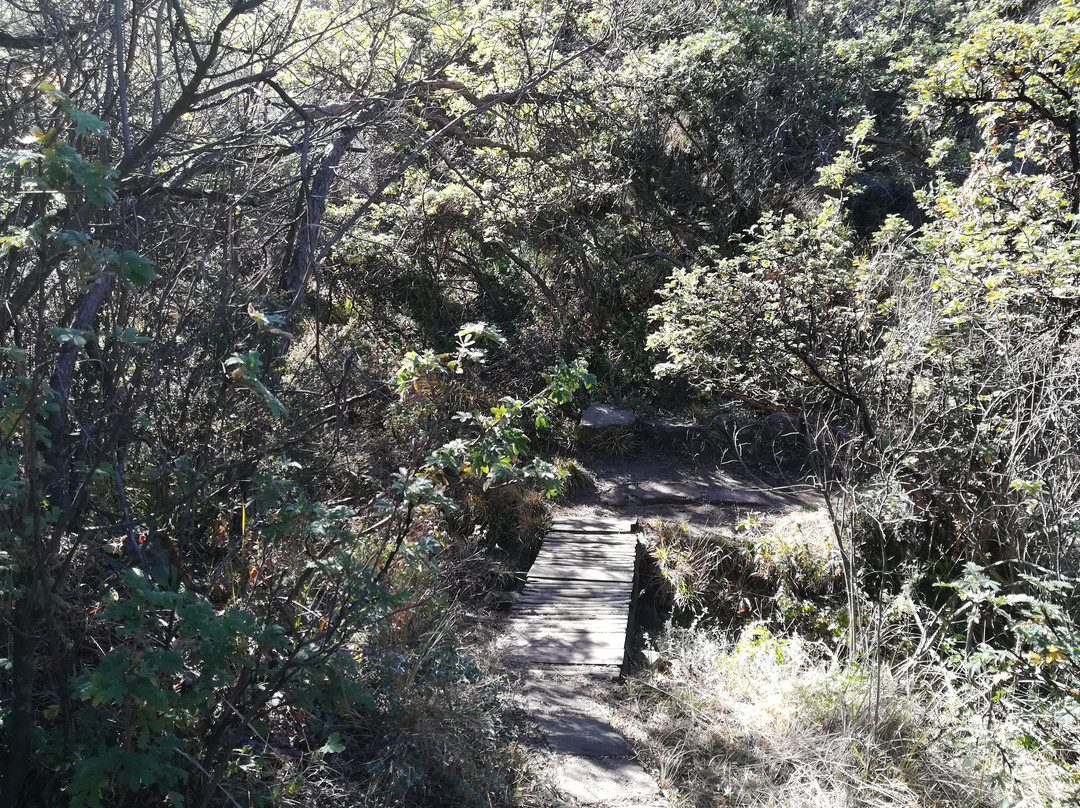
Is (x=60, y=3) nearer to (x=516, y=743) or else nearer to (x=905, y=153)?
(x=516, y=743)

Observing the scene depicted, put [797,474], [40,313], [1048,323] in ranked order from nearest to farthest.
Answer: [40,313] → [1048,323] → [797,474]

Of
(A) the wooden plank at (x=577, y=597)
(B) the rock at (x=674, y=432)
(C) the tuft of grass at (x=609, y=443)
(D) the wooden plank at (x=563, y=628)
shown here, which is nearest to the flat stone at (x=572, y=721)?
(D) the wooden plank at (x=563, y=628)

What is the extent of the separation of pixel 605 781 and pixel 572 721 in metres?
0.60

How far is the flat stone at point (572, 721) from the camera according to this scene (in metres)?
4.56

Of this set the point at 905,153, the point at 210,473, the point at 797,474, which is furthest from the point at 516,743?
the point at 905,153

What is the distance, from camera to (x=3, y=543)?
248 centimetres

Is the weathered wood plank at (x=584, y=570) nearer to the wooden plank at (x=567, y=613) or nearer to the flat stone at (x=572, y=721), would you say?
the wooden plank at (x=567, y=613)

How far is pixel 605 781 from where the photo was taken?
4.27 m

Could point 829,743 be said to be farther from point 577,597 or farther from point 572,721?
point 577,597

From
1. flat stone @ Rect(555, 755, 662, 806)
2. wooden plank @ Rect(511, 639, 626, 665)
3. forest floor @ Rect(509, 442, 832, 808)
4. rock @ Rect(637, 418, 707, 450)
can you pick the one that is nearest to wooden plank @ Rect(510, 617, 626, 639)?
wooden plank @ Rect(511, 639, 626, 665)

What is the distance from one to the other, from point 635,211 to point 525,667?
7280 millimetres

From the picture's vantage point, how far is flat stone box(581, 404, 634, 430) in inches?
366

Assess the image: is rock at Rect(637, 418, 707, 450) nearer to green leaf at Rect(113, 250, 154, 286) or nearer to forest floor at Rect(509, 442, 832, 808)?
forest floor at Rect(509, 442, 832, 808)

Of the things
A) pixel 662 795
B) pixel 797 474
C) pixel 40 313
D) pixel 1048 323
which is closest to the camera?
pixel 40 313
